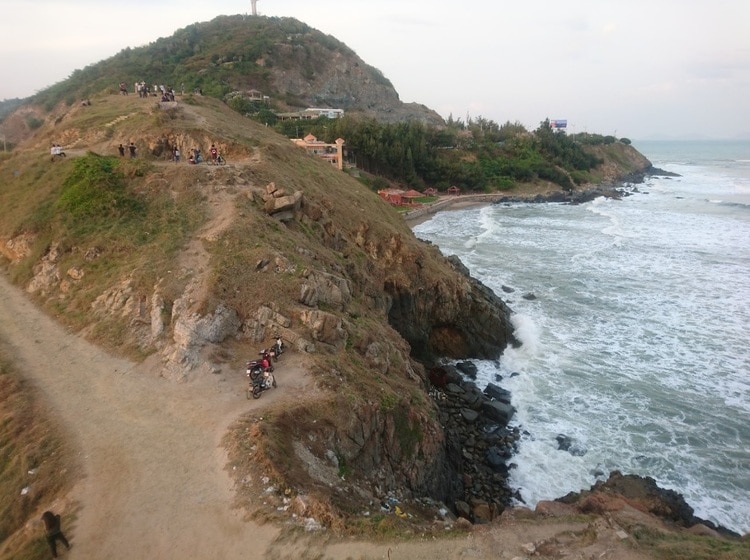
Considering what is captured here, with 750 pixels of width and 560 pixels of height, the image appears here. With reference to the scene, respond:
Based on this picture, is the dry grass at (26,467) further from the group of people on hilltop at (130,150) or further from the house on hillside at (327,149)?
the house on hillside at (327,149)

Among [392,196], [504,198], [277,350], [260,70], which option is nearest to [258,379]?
[277,350]

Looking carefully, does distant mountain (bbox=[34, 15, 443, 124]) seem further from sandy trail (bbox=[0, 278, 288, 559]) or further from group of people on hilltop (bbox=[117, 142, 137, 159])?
sandy trail (bbox=[0, 278, 288, 559])

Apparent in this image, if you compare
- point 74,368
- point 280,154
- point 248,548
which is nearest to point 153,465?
point 248,548

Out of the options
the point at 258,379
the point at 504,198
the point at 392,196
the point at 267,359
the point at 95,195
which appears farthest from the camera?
the point at 504,198

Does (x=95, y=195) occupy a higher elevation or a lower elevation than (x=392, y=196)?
higher

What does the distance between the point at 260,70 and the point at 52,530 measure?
110m

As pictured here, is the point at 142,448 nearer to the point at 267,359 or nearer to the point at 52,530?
the point at 52,530

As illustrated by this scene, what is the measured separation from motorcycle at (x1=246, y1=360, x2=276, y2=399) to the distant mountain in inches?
3412

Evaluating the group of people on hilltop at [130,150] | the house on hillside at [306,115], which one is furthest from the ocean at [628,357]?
the house on hillside at [306,115]

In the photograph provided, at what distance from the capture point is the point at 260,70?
104562mm

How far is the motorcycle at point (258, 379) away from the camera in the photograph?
1214 cm

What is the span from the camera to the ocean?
16562mm

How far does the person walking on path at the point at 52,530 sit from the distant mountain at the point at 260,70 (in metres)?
A: 90.4

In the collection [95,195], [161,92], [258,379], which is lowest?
[258,379]
